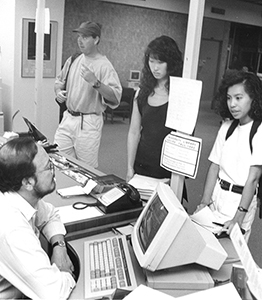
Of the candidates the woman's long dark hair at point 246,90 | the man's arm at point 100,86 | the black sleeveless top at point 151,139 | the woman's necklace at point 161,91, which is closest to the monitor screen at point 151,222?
the woman's long dark hair at point 246,90

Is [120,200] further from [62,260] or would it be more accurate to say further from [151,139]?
[151,139]

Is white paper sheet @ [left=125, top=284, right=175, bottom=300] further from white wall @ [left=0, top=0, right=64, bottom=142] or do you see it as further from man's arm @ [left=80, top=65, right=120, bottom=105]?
white wall @ [left=0, top=0, right=64, bottom=142]

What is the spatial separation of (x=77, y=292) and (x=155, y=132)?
3.75 ft

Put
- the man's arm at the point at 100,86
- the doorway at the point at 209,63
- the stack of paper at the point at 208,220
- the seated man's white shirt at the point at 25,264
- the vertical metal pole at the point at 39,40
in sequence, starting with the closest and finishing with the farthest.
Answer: the seated man's white shirt at the point at 25,264 → the stack of paper at the point at 208,220 → the man's arm at the point at 100,86 → the vertical metal pole at the point at 39,40 → the doorway at the point at 209,63

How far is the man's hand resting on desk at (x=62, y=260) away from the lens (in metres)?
1.46

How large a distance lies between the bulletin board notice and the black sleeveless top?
0.56 meters

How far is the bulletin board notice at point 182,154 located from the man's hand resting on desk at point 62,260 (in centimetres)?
55

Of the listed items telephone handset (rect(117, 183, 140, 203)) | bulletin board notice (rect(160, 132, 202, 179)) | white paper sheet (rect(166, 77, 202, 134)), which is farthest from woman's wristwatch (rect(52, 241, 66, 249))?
white paper sheet (rect(166, 77, 202, 134))

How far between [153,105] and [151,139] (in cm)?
20

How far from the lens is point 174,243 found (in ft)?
4.08

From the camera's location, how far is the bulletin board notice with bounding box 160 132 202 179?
1546 millimetres

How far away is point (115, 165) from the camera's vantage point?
17.2 ft

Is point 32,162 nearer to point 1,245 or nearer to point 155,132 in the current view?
point 1,245

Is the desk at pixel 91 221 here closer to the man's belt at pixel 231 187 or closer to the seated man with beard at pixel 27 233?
the seated man with beard at pixel 27 233
